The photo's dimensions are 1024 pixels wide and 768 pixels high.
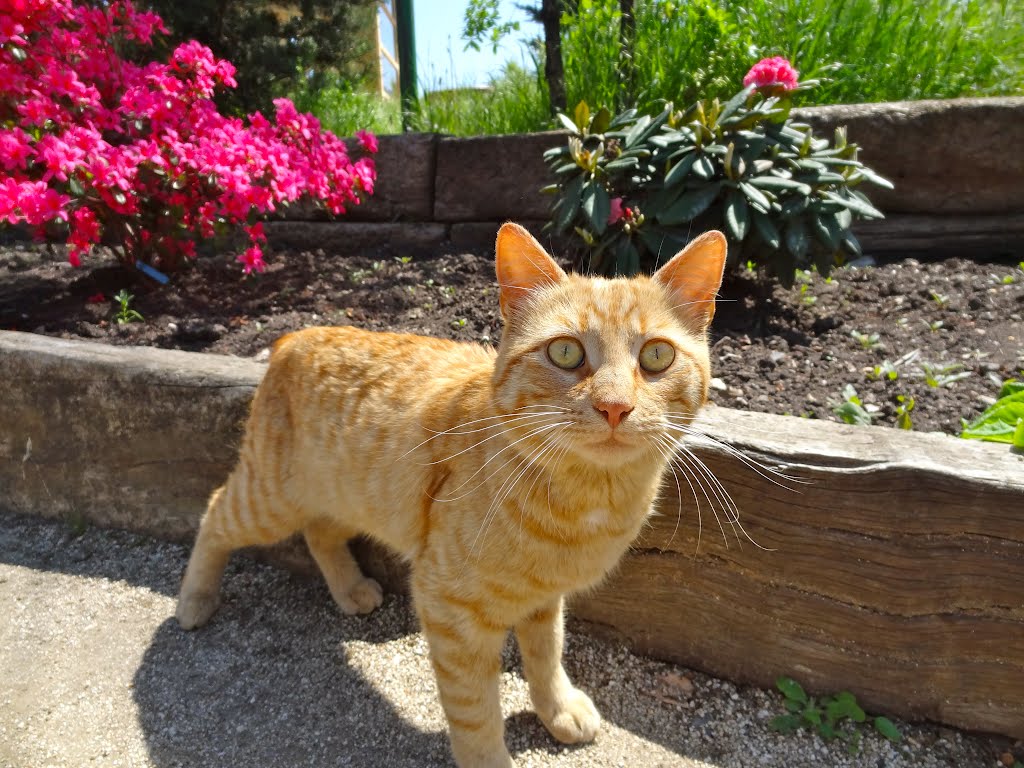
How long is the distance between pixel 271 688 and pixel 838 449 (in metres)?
1.82

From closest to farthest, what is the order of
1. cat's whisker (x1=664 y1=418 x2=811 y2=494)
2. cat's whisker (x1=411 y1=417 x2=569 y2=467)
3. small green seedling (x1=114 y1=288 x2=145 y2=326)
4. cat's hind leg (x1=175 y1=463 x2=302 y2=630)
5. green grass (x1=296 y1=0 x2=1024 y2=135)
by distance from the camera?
1. cat's whisker (x1=411 y1=417 x2=569 y2=467)
2. cat's whisker (x1=664 y1=418 x2=811 y2=494)
3. cat's hind leg (x1=175 y1=463 x2=302 y2=630)
4. small green seedling (x1=114 y1=288 x2=145 y2=326)
5. green grass (x1=296 y1=0 x2=1024 y2=135)

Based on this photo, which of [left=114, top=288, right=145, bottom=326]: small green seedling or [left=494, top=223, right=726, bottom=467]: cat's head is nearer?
[left=494, top=223, right=726, bottom=467]: cat's head

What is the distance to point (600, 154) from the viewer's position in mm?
3299

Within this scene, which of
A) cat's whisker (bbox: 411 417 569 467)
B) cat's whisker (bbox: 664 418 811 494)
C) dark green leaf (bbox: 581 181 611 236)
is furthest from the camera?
dark green leaf (bbox: 581 181 611 236)

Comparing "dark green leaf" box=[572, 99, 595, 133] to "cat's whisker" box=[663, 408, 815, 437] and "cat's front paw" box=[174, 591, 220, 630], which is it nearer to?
"cat's whisker" box=[663, 408, 815, 437]

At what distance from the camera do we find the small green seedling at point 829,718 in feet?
6.40

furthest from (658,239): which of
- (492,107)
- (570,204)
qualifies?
(492,107)

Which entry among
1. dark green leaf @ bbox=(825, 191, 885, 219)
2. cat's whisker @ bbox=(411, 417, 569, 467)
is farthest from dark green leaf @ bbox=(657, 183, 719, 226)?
cat's whisker @ bbox=(411, 417, 569, 467)

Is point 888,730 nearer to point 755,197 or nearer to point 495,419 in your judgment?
point 495,419

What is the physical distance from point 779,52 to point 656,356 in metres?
4.13

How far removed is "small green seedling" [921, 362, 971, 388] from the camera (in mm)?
2646

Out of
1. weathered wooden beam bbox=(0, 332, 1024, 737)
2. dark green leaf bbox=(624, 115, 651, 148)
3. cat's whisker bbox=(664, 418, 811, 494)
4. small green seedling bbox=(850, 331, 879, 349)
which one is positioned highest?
dark green leaf bbox=(624, 115, 651, 148)

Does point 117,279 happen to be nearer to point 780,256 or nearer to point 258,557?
point 258,557

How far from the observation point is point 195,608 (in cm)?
243
